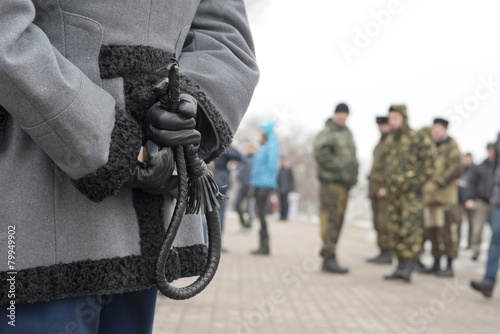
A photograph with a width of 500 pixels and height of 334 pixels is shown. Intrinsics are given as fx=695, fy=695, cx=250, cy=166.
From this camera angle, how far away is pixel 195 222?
1.74 m

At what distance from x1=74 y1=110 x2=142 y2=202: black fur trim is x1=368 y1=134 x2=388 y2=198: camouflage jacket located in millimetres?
8869

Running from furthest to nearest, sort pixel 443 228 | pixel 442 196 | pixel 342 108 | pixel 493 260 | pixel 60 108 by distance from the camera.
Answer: pixel 442 196
pixel 443 228
pixel 342 108
pixel 493 260
pixel 60 108

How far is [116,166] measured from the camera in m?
1.42

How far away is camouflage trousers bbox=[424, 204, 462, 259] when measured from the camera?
9211 mm

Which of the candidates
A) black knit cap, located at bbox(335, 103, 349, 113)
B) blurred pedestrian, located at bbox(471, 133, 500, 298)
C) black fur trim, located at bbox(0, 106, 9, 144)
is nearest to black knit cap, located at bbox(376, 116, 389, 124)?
black knit cap, located at bbox(335, 103, 349, 113)

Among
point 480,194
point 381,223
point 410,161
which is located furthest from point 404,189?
point 480,194

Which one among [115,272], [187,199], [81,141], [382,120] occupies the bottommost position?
[115,272]

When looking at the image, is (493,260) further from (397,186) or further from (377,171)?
(377,171)

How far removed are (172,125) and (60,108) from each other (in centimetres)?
24

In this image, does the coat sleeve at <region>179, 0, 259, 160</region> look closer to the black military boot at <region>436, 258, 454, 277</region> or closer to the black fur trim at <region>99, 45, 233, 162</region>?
the black fur trim at <region>99, 45, 233, 162</region>

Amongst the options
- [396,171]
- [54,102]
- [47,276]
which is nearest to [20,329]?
[47,276]

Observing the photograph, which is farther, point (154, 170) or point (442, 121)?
point (442, 121)

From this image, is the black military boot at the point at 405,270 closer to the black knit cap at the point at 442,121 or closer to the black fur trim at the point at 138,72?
the black knit cap at the point at 442,121

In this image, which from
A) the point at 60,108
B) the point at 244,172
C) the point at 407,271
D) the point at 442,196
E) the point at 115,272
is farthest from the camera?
the point at 244,172
